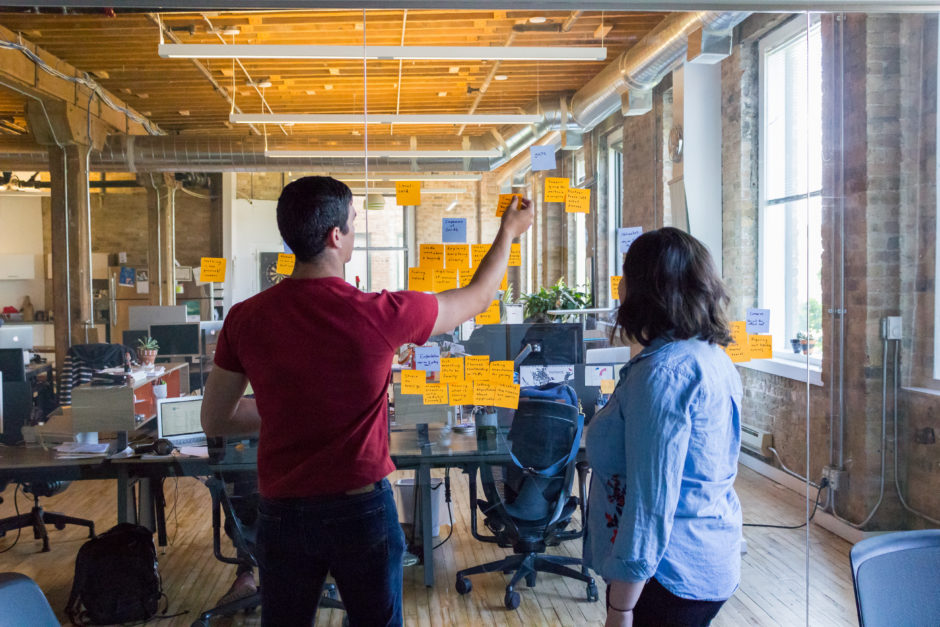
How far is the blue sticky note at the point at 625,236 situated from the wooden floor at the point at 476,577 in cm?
124

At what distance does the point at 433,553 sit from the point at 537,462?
2.87ft

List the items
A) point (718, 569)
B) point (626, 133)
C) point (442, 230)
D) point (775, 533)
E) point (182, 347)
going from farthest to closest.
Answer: point (626, 133) < point (775, 533) < point (182, 347) < point (442, 230) < point (718, 569)

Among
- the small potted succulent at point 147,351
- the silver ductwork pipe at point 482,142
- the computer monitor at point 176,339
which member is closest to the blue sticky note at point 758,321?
the silver ductwork pipe at point 482,142

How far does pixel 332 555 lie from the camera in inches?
56.8

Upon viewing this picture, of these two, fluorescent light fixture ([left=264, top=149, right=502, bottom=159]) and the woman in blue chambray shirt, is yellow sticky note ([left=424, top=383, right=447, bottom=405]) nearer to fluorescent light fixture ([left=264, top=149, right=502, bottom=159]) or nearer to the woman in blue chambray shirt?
fluorescent light fixture ([left=264, top=149, right=502, bottom=159])

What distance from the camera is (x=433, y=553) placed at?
377cm

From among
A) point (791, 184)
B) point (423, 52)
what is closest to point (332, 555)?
point (423, 52)

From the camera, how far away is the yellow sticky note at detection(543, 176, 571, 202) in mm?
3352

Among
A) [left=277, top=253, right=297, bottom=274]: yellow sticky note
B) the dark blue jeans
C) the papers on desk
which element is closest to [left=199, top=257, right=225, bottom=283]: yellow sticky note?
[left=277, top=253, right=297, bottom=274]: yellow sticky note

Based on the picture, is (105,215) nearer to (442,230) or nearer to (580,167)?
(442,230)

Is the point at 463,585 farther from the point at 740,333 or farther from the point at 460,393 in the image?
the point at 740,333

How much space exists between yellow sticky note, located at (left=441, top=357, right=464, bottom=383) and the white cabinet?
209 centimetres

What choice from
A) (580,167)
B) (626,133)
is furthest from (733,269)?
(580,167)

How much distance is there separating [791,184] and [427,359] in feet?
8.77
